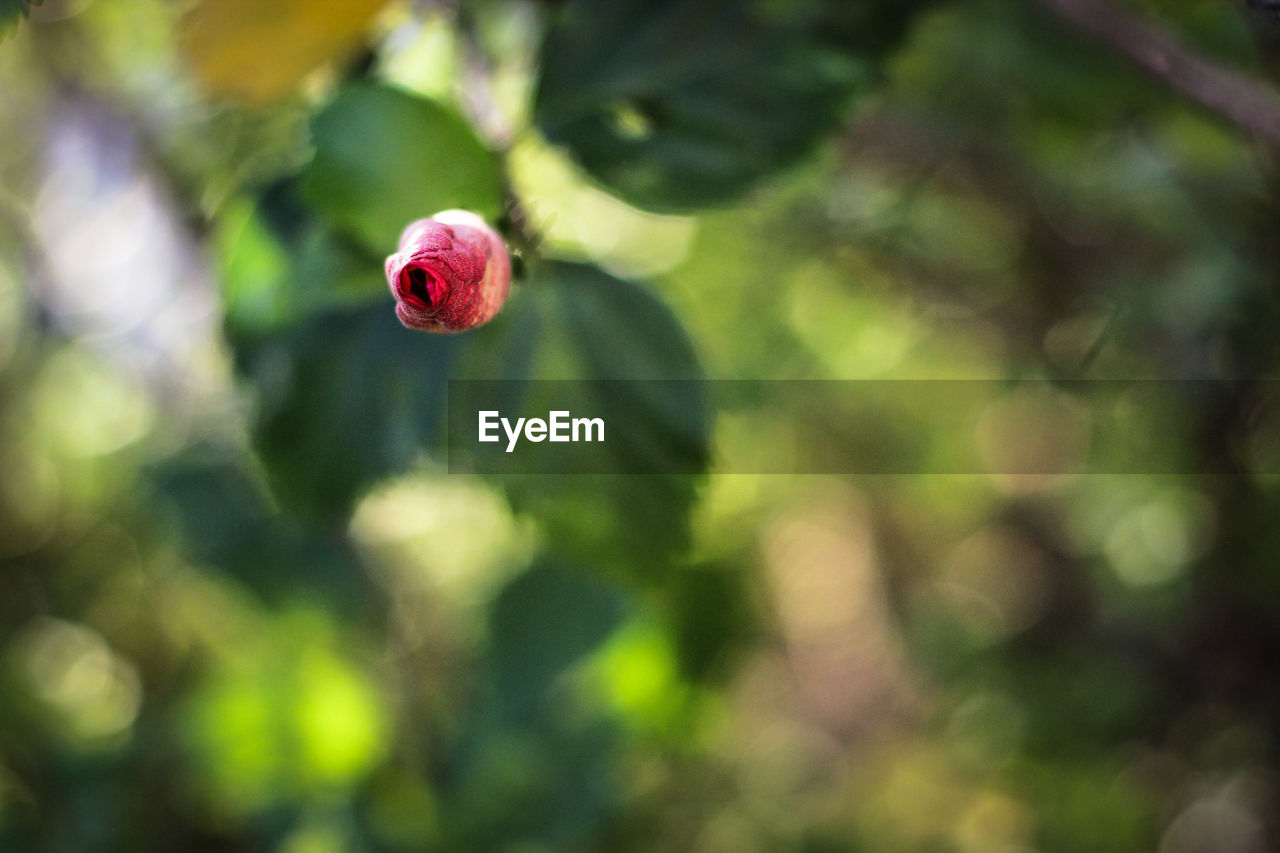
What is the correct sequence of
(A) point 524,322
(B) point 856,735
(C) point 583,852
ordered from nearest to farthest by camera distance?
1. (A) point 524,322
2. (C) point 583,852
3. (B) point 856,735

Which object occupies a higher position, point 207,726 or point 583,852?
point 207,726

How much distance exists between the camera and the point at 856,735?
6.27ft

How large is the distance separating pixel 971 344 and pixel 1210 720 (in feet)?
1.84

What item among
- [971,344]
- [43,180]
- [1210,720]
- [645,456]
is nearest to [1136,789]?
[1210,720]

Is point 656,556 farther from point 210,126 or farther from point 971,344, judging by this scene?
point 971,344

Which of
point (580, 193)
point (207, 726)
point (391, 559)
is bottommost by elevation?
point (391, 559)

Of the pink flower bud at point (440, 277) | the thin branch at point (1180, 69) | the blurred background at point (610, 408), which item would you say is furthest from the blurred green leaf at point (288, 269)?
the thin branch at point (1180, 69)

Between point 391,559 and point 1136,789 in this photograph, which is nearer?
point 1136,789

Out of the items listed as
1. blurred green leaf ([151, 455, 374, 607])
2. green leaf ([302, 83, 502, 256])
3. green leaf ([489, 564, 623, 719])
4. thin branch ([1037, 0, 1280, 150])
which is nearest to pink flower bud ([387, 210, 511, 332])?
green leaf ([302, 83, 502, 256])

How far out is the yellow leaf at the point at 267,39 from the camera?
0.39 m
